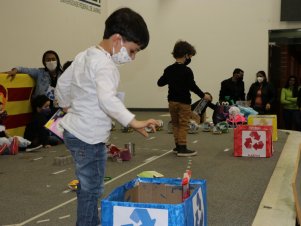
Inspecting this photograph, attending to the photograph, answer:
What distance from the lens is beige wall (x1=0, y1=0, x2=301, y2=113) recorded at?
27.9 feet

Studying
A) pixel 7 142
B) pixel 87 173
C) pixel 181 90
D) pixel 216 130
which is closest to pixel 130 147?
pixel 181 90

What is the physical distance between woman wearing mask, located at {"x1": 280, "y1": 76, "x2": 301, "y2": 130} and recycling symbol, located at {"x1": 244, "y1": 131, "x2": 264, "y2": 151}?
340 cm

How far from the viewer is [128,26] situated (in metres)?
1.88

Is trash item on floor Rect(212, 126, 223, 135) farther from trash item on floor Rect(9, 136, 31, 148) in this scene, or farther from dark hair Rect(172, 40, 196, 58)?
trash item on floor Rect(9, 136, 31, 148)

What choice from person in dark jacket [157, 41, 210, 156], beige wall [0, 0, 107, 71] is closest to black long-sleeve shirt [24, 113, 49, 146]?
beige wall [0, 0, 107, 71]

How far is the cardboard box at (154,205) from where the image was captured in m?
1.53

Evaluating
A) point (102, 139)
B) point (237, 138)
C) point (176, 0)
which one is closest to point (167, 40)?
point (176, 0)

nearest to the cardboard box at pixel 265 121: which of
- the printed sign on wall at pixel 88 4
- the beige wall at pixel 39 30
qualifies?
the beige wall at pixel 39 30

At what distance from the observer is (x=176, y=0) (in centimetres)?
978

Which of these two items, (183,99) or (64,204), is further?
(183,99)

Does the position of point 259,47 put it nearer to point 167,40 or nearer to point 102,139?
point 167,40

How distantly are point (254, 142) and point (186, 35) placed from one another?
554 centimetres

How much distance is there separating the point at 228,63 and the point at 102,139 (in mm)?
7925

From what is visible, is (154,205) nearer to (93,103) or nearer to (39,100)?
(93,103)
